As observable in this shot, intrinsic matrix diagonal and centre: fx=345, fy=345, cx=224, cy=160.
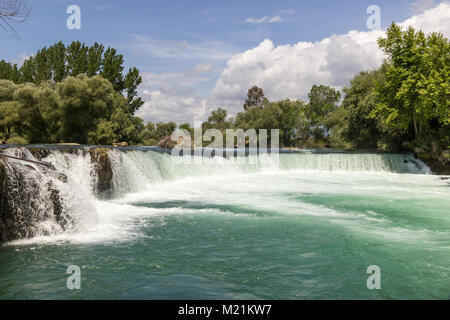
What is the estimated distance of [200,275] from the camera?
5.74 metres

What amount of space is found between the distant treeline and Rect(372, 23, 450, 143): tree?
66 mm

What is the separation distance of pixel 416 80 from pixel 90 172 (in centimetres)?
2202

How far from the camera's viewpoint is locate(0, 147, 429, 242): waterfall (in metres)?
7.69

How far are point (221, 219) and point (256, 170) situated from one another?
1434cm

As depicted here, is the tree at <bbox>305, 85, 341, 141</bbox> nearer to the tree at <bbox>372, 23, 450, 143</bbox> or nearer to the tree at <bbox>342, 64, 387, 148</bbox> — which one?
the tree at <bbox>342, 64, 387, 148</bbox>

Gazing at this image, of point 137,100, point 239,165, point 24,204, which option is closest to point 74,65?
point 137,100

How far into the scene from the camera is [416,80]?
78.1 feet

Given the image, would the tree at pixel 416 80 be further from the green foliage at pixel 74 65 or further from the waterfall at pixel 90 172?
the green foliage at pixel 74 65

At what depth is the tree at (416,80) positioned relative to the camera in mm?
23109

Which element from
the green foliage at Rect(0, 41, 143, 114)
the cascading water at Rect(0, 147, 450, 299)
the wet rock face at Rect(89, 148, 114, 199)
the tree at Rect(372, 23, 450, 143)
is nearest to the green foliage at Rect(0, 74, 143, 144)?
the green foliage at Rect(0, 41, 143, 114)

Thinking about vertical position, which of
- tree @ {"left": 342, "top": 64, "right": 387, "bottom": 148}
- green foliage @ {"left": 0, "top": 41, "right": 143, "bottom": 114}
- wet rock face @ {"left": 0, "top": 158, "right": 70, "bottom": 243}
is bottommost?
wet rock face @ {"left": 0, "top": 158, "right": 70, "bottom": 243}

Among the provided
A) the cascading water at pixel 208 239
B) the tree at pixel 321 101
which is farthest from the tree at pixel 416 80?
the tree at pixel 321 101

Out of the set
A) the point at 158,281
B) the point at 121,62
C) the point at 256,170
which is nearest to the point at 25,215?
the point at 158,281
